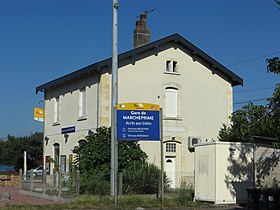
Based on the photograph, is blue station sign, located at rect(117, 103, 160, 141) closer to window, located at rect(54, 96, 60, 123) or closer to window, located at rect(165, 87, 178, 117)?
window, located at rect(165, 87, 178, 117)

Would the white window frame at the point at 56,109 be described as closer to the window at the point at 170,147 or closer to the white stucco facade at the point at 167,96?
the white stucco facade at the point at 167,96

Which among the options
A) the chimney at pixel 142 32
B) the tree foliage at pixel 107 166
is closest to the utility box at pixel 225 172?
the tree foliage at pixel 107 166

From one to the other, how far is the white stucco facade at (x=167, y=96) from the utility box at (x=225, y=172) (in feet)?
25.2

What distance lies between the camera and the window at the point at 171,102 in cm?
3068

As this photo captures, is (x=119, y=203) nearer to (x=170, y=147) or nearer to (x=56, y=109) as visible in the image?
(x=170, y=147)

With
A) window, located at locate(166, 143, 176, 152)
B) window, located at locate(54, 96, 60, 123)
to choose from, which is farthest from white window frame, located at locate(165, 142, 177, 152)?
window, located at locate(54, 96, 60, 123)

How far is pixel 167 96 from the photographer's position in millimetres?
30844

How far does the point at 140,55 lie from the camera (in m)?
30.1

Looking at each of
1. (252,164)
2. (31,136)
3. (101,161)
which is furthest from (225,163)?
(31,136)

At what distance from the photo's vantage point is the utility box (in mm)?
19641

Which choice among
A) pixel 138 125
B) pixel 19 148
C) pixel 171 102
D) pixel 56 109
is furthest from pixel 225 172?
pixel 19 148

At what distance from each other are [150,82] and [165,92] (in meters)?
1.17

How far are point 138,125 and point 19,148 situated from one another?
5944cm

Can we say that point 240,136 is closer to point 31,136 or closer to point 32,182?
point 32,182
